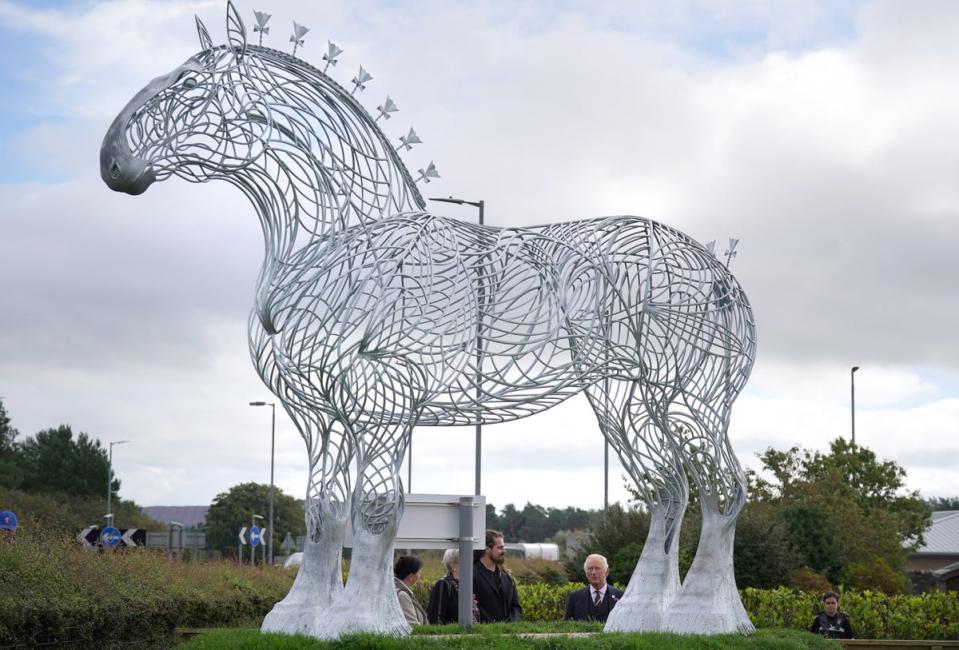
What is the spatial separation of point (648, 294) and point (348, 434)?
3076mm

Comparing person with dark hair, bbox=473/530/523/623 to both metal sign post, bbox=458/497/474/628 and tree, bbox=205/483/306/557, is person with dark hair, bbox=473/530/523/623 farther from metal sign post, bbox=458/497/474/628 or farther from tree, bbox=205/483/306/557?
A: tree, bbox=205/483/306/557

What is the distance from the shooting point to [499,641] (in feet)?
29.5

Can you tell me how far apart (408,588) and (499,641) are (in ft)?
5.83

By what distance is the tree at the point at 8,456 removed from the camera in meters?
52.4

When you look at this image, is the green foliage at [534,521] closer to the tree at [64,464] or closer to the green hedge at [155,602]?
the tree at [64,464]

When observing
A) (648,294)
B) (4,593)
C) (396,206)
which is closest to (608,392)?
(648,294)

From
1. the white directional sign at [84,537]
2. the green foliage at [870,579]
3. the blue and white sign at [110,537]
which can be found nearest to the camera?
the white directional sign at [84,537]

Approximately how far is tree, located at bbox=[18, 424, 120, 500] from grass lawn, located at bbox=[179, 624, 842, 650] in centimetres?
5401

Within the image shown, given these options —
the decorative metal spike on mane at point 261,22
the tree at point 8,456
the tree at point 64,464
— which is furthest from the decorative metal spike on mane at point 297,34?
the tree at point 64,464

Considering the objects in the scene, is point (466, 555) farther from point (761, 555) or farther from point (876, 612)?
point (761, 555)

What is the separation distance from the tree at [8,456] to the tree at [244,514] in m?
12.0

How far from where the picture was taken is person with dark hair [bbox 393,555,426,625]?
10320mm

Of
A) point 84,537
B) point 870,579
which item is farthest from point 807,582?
point 84,537

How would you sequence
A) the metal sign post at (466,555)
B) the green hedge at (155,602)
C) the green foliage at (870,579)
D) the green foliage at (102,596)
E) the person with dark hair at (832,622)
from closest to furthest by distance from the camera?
the metal sign post at (466,555) → the green foliage at (102,596) → the green hedge at (155,602) → the person with dark hair at (832,622) → the green foliage at (870,579)
